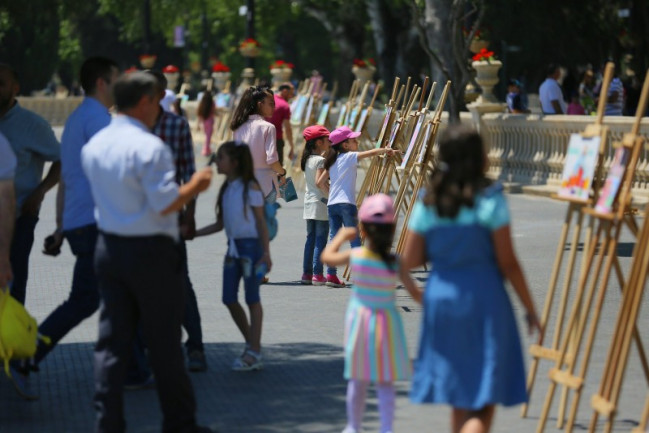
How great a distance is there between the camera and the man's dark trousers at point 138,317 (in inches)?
273

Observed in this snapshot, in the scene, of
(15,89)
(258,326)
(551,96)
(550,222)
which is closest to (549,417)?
(258,326)

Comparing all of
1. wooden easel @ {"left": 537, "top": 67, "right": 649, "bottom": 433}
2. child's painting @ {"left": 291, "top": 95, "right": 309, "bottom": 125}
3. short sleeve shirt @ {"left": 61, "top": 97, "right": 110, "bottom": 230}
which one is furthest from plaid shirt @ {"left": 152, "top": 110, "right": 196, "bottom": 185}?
child's painting @ {"left": 291, "top": 95, "right": 309, "bottom": 125}

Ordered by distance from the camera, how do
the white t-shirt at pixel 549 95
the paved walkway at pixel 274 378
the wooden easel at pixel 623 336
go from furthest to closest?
the white t-shirt at pixel 549 95 → the paved walkway at pixel 274 378 → the wooden easel at pixel 623 336

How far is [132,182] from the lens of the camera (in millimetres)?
6844

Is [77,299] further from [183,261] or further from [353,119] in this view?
[353,119]

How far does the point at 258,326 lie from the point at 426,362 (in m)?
Result: 3.18

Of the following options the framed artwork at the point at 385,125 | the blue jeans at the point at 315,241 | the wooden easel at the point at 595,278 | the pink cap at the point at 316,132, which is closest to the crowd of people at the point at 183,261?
the wooden easel at the point at 595,278

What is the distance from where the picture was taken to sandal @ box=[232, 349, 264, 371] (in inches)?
369

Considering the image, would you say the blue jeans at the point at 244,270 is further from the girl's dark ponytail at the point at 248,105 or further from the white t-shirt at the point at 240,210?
the girl's dark ponytail at the point at 248,105

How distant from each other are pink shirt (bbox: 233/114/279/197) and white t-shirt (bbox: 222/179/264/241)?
360 cm

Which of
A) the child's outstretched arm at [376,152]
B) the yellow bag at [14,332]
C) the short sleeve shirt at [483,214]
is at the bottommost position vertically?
the yellow bag at [14,332]

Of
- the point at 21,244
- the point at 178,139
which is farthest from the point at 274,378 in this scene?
the point at 21,244

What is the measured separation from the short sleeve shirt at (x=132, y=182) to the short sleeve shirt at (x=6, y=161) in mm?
1192

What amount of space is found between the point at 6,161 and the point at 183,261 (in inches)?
46.8
